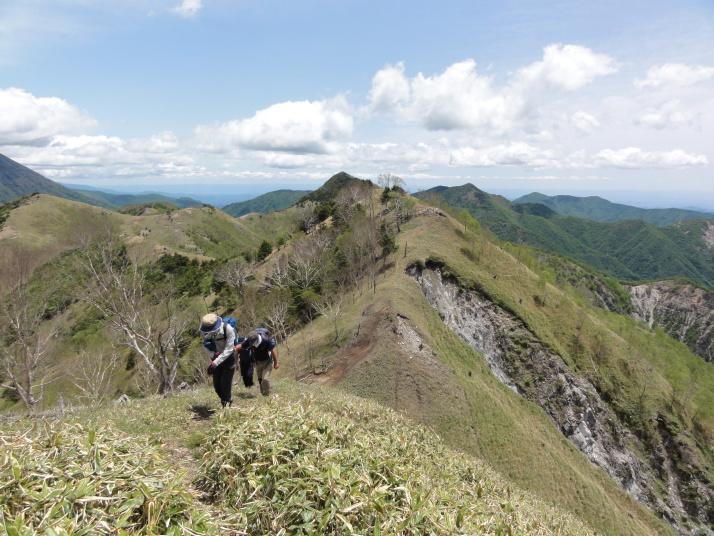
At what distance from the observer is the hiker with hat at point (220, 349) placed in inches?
386

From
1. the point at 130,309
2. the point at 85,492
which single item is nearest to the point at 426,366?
the point at 130,309

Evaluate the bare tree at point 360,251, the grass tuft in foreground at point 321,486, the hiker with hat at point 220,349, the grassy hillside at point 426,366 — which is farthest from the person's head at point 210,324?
the bare tree at point 360,251

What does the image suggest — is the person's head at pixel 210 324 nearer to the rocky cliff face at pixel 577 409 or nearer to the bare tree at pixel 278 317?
the bare tree at pixel 278 317

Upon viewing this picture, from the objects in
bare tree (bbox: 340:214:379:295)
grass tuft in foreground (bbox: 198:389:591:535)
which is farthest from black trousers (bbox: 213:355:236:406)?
bare tree (bbox: 340:214:379:295)

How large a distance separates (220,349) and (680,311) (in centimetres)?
24137

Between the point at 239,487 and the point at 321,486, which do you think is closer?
the point at 321,486

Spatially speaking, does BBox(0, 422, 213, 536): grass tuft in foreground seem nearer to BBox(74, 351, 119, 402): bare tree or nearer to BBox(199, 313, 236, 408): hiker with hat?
BBox(199, 313, 236, 408): hiker with hat

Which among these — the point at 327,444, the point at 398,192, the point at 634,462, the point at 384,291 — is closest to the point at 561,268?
the point at 398,192

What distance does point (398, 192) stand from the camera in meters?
93.9

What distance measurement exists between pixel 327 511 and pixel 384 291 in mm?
42498

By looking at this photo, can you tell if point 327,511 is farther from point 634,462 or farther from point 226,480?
point 634,462

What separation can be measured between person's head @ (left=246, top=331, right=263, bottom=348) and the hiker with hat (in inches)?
85.1

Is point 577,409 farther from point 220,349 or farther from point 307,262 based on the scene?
point 220,349

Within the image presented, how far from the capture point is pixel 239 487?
465 centimetres
